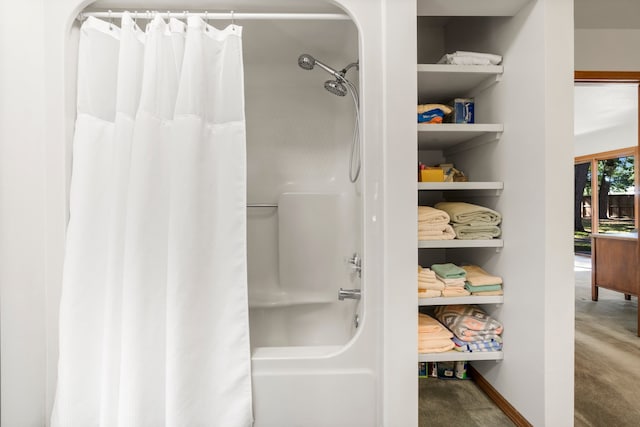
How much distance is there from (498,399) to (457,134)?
1.37 m

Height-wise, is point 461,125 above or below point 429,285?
above

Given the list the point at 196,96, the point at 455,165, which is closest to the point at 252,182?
the point at 196,96

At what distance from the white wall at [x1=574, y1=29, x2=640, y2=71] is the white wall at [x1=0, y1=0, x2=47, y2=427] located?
9.71 feet

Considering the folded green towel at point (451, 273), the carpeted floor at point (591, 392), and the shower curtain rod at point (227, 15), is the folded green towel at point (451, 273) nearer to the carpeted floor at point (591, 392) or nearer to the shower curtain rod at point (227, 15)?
the carpeted floor at point (591, 392)

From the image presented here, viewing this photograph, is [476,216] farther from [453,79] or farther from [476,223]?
[453,79]

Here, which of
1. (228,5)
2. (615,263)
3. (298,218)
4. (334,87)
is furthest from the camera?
(615,263)

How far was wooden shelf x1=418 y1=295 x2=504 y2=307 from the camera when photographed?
1.60 meters

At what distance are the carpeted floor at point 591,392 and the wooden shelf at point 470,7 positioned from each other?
191cm

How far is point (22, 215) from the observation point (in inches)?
51.8

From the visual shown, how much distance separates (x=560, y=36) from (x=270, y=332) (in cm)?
212

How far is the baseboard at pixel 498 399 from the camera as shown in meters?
1.57

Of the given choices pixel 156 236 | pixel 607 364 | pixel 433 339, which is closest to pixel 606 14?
pixel 607 364

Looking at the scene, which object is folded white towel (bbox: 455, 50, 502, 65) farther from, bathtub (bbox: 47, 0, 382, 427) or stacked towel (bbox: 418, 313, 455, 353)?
stacked towel (bbox: 418, 313, 455, 353)

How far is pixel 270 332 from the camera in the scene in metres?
2.17
